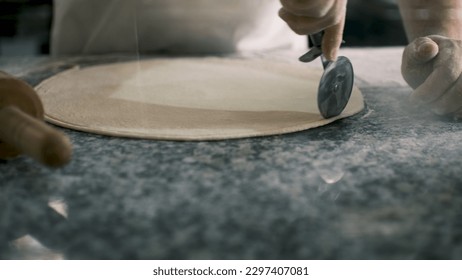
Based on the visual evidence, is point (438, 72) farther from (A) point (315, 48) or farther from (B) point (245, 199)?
(B) point (245, 199)

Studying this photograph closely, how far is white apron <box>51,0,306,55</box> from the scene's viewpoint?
1350 millimetres

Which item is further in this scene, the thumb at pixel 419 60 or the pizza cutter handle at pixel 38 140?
the thumb at pixel 419 60

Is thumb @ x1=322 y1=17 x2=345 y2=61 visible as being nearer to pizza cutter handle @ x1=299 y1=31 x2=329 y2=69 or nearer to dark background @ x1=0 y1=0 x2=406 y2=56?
pizza cutter handle @ x1=299 y1=31 x2=329 y2=69

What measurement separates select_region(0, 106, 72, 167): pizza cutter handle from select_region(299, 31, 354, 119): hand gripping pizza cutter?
1.25ft

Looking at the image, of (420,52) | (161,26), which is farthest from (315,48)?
(161,26)

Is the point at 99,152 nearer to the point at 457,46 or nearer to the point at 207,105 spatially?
the point at 207,105

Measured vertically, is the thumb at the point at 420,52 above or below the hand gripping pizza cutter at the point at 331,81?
above

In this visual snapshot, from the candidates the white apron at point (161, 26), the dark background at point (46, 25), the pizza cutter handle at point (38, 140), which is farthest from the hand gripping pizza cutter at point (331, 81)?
the dark background at point (46, 25)

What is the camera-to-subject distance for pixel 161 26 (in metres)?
1.37

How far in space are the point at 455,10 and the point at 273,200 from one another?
0.59m

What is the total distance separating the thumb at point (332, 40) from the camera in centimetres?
69

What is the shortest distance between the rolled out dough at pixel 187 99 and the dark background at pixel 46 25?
0.66m

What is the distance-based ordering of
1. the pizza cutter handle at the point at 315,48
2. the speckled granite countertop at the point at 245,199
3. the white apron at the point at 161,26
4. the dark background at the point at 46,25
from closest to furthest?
the speckled granite countertop at the point at 245,199 < the pizza cutter handle at the point at 315,48 < the white apron at the point at 161,26 < the dark background at the point at 46,25

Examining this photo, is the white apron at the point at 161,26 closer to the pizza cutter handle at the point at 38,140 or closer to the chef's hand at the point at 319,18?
the chef's hand at the point at 319,18
